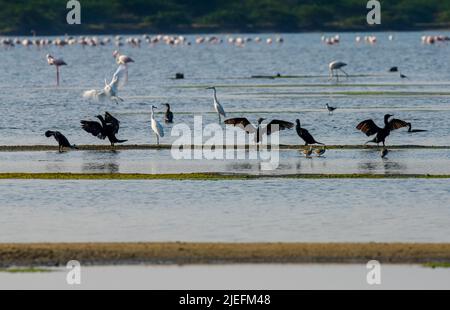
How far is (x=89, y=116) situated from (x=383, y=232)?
2141 cm

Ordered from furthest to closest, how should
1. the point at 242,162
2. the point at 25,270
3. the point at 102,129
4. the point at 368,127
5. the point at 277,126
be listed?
1. the point at 102,129
2. the point at 277,126
3. the point at 368,127
4. the point at 242,162
5. the point at 25,270

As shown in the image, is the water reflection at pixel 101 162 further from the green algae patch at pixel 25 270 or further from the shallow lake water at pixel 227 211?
the green algae patch at pixel 25 270

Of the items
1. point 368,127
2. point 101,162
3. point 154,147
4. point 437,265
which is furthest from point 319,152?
point 437,265

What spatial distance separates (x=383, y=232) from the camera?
1652 cm

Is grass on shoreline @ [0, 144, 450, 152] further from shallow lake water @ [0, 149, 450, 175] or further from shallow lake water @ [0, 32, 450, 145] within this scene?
shallow lake water @ [0, 32, 450, 145]

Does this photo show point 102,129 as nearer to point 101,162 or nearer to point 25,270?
point 101,162

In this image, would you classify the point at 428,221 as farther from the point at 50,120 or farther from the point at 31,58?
the point at 31,58

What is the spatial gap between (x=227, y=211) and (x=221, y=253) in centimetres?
358

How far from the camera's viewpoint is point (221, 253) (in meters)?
14.8

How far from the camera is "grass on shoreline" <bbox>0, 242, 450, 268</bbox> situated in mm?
14625

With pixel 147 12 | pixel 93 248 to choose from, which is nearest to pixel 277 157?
pixel 93 248
